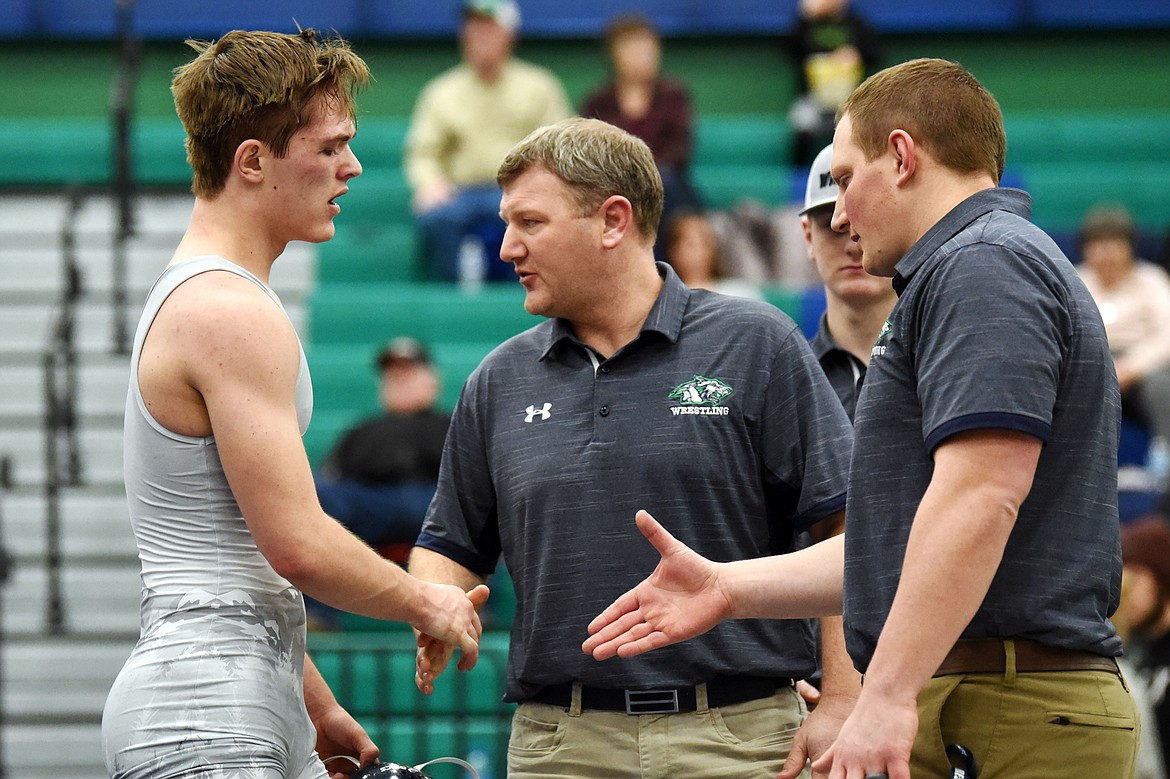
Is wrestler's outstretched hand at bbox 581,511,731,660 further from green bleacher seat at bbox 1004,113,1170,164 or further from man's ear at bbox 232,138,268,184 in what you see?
green bleacher seat at bbox 1004,113,1170,164

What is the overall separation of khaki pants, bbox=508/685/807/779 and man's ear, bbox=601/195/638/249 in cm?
101

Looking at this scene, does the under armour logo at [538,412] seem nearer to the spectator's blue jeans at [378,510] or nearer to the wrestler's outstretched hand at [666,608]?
the wrestler's outstretched hand at [666,608]

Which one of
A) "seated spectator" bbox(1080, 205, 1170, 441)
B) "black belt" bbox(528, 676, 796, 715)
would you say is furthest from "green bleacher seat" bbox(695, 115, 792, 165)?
"black belt" bbox(528, 676, 796, 715)

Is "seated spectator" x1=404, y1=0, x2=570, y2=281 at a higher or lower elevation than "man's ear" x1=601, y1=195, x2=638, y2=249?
higher

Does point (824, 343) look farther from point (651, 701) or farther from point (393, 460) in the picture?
point (393, 460)

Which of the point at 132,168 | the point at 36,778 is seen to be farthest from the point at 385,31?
the point at 36,778

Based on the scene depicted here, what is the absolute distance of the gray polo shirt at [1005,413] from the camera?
2.48 metres

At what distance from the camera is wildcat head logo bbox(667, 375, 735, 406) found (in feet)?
11.1

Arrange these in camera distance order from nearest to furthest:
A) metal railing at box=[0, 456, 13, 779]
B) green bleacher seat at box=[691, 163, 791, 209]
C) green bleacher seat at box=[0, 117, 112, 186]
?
1. metal railing at box=[0, 456, 13, 779]
2. green bleacher seat at box=[691, 163, 791, 209]
3. green bleacher seat at box=[0, 117, 112, 186]

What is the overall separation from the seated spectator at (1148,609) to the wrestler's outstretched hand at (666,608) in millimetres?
3054

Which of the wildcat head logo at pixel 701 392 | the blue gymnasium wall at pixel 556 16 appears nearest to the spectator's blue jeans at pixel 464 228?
the blue gymnasium wall at pixel 556 16

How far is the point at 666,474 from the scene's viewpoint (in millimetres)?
3338

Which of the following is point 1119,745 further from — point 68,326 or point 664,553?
point 68,326

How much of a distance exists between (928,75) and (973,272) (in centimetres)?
40
